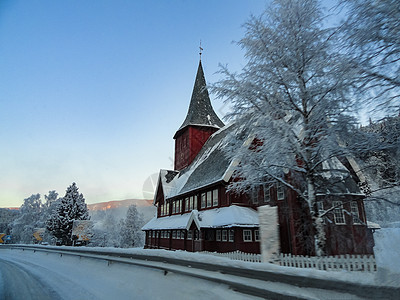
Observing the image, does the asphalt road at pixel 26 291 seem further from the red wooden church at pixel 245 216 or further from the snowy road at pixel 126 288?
the red wooden church at pixel 245 216

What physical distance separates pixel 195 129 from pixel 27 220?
66878 mm

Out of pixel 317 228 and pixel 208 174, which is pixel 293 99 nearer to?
pixel 317 228

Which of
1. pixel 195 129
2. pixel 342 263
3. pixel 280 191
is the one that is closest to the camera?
pixel 342 263

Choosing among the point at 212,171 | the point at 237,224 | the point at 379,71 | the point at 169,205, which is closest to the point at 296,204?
the point at 237,224

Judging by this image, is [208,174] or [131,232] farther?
[131,232]

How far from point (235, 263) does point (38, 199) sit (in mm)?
87884

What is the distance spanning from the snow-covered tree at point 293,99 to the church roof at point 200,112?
2242 centimetres

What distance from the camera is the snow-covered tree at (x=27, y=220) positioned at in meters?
65.2

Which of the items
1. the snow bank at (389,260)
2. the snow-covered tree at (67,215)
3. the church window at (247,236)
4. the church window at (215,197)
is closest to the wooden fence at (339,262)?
the church window at (247,236)

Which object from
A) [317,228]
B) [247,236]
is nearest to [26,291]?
[317,228]

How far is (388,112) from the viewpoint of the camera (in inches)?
309

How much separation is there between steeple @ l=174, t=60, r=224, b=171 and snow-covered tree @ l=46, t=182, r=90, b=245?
1863cm

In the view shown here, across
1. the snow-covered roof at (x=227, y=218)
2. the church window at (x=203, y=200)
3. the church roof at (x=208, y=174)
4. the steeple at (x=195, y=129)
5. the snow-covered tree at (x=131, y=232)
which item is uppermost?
the steeple at (x=195, y=129)

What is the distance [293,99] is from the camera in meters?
10.7
